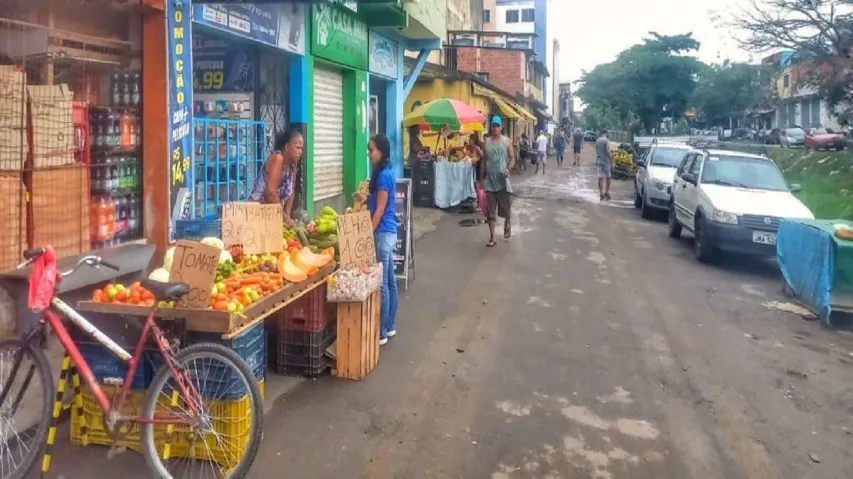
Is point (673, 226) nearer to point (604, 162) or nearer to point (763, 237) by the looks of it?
point (763, 237)

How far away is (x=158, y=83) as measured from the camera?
805 centimetres

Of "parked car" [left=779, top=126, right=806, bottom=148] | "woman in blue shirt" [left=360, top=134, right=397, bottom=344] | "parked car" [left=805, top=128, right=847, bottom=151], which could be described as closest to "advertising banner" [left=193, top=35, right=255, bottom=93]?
"woman in blue shirt" [left=360, top=134, right=397, bottom=344]

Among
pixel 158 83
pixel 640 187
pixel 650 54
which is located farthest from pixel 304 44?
pixel 650 54

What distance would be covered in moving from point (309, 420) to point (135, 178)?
13.0 ft

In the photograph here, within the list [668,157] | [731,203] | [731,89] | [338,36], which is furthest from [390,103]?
[731,89]

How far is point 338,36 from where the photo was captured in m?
14.0

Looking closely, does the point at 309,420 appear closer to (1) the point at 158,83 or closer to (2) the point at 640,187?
(1) the point at 158,83

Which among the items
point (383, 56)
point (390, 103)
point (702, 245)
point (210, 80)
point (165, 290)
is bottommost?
point (702, 245)

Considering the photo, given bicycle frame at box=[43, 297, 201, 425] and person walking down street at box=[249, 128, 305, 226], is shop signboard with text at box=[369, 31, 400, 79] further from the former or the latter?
bicycle frame at box=[43, 297, 201, 425]

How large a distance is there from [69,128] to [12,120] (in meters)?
0.71

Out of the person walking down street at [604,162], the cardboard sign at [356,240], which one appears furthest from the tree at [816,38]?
the cardboard sign at [356,240]

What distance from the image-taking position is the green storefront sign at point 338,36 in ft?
41.8

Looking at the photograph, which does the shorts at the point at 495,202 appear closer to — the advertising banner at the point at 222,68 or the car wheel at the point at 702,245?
the car wheel at the point at 702,245

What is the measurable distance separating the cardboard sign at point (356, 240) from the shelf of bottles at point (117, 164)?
279 centimetres
